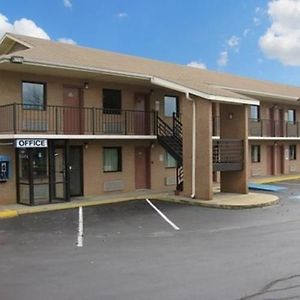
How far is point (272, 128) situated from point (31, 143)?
18933 mm

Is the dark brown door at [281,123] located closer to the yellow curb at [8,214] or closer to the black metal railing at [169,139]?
the black metal railing at [169,139]

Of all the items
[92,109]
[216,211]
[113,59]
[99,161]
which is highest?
[113,59]

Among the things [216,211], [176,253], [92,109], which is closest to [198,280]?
[176,253]

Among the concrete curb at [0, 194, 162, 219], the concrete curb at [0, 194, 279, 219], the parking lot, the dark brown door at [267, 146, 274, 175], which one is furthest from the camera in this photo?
the dark brown door at [267, 146, 274, 175]

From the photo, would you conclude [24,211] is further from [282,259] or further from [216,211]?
[282,259]

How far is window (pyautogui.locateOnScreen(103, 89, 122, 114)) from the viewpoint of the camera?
20.4 m

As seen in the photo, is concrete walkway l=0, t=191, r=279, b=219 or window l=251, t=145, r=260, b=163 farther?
window l=251, t=145, r=260, b=163

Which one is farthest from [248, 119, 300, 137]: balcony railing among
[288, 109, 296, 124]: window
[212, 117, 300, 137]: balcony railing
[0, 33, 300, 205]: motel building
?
[0, 33, 300, 205]: motel building

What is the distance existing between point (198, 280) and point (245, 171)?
519 inches

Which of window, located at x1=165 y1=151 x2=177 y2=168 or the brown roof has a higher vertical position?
the brown roof

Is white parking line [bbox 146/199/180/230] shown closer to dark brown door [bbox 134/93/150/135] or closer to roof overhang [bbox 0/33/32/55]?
dark brown door [bbox 134/93/150/135]

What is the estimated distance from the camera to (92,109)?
756 inches

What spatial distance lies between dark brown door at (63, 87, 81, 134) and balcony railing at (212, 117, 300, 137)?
13.4m

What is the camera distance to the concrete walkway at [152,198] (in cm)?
1590
